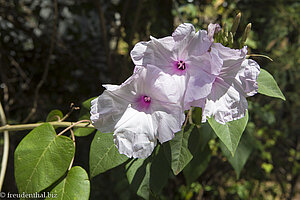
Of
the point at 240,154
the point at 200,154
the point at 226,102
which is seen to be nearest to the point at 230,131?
the point at 226,102

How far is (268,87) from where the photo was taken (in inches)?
31.6

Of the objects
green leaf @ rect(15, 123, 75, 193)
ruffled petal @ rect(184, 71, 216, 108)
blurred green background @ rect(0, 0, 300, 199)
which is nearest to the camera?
ruffled petal @ rect(184, 71, 216, 108)

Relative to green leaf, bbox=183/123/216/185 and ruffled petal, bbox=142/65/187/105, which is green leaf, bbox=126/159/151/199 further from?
ruffled petal, bbox=142/65/187/105

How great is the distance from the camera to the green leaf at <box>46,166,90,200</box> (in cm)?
74

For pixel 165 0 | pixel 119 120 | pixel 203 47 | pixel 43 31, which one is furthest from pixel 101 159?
pixel 43 31

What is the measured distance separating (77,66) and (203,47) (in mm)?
2014

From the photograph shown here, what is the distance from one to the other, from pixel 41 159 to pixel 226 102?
546mm

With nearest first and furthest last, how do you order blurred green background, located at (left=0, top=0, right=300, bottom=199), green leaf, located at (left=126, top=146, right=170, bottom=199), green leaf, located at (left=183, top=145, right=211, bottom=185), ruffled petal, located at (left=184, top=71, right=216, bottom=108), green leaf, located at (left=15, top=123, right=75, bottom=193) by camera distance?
1. ruffled petal, located at (left=184, top=71, right=216, bottom=108)
2. green leaf, located at (left=15, top=123, right=75, bottom=193)
3. green leaf, located at (left=126, top=146, right=170, bottom=199)
4. green leaf, located at (left=183, top=145, right=211, bottom=185)
5. blurred green background, located at (left=0, top=0, right=300, bottom=199)

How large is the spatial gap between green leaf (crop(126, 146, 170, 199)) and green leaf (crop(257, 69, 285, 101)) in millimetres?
381

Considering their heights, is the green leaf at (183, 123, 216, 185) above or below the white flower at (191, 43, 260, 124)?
below

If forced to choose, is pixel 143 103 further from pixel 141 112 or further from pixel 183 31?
pixel 183 31

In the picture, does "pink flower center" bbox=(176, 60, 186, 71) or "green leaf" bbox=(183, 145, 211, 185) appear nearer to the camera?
"pink flower center" bbox=(176, 60, 186, 71)

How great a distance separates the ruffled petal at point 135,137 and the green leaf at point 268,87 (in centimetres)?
35

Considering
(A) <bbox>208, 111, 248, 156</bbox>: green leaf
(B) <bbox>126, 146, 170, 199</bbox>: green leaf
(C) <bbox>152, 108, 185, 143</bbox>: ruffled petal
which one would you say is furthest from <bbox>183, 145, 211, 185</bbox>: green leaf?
(C) <bbox>152, 108, 185, 143</bbox>: ruffled petal
